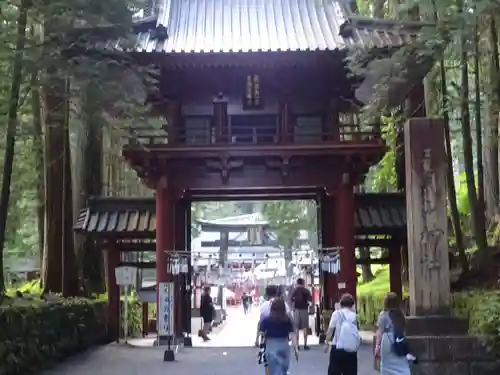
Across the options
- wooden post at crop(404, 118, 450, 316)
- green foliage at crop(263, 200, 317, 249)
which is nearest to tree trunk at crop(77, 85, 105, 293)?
wooden post at crop(404, 118, 450, 316)

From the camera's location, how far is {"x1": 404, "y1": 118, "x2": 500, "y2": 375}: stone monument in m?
11.9

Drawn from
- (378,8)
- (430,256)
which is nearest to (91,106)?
(430,256)

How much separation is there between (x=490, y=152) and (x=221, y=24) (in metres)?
8.32

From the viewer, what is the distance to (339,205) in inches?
733

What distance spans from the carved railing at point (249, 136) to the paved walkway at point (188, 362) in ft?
16.4

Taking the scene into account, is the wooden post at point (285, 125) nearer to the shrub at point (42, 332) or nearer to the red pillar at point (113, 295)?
the red pillar at point (113, 295)

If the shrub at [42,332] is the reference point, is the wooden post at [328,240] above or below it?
above

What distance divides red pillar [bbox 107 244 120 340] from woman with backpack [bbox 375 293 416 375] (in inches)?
526

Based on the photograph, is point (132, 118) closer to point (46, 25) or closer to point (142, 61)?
point (142, 61)

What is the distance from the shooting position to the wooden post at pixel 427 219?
40.9 feet

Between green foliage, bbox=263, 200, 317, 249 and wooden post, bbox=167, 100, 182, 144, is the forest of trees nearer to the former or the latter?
wooden post, bbox=167, 100, 182, 144

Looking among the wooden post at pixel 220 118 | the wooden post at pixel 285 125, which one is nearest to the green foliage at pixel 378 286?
the wooden post at pixel 285 125

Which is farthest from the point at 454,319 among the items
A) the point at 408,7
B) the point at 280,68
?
the point at 280,68

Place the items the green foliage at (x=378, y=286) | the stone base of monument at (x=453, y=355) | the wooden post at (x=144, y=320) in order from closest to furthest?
1. the stone base of monument at (x=453, y=355)
2. the wooden post at (x=144, y=320)
3. the green foliage at (x=378, y=286)
